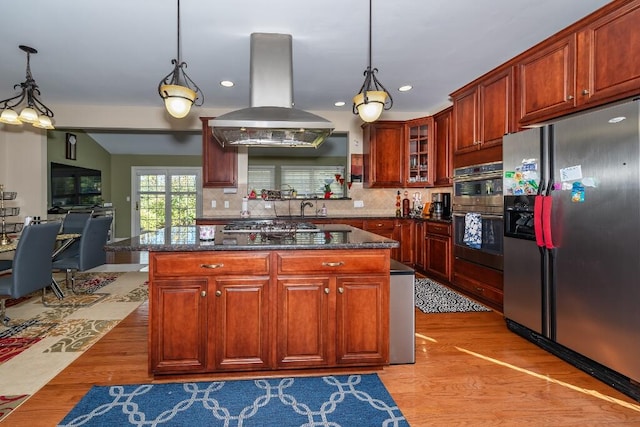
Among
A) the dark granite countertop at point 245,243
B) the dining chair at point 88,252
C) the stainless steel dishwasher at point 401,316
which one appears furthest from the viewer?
the dining chair at point 88,252

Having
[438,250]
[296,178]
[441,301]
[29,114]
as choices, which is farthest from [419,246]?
[296,178]

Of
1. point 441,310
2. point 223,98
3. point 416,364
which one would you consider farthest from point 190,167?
point 416,364

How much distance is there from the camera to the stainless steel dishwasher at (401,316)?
2.32 metres

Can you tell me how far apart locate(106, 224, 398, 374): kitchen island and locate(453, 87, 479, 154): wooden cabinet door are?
2106 millimetres

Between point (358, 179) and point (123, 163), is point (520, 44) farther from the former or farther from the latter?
point (123, 163)

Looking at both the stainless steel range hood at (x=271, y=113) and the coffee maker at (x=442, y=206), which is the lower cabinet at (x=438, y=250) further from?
the stainless steel range hood at (x=271, y=113)

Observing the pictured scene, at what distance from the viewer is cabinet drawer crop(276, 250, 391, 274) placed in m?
2.11

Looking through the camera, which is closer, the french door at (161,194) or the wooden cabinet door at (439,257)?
the wooden cabinet door at (439,257)

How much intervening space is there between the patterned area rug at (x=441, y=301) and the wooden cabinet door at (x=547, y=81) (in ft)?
6.04

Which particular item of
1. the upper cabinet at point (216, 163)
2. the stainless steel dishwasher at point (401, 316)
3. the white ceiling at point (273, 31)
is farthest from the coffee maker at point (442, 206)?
the upper cabinet at point (216, 163)

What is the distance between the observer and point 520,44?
320 cm

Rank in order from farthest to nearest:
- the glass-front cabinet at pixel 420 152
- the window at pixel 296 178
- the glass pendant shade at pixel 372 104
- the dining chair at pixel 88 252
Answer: the window at pixel 296 178 < the glass-front cabinet at pixel 420 152 < the dining chair at pixel 88 252 < the glass pendant shade at pixel 372 104

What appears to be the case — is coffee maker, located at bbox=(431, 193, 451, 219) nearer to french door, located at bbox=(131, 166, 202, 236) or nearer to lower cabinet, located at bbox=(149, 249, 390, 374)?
lower cabinet, located at bbox=(149, 249, 390, 374)

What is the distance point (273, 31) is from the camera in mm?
2912
